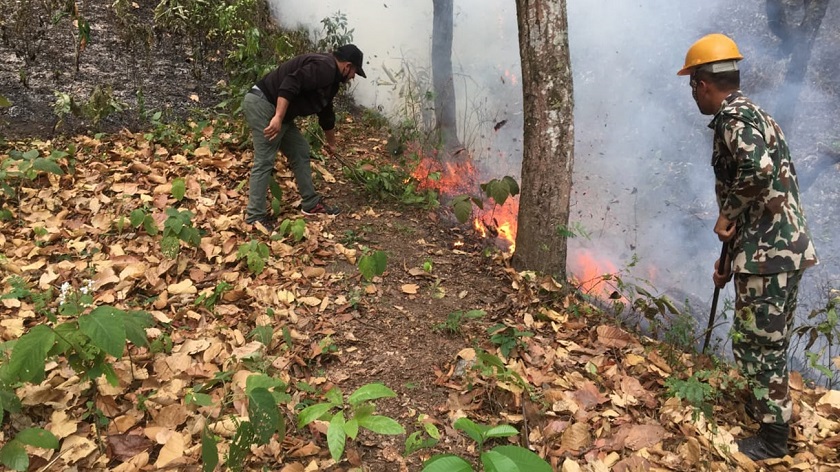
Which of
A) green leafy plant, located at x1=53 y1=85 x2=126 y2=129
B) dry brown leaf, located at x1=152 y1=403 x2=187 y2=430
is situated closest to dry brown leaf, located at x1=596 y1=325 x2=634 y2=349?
dry brown leaf, located at x1=152 y1=403 x2=187 y2=430

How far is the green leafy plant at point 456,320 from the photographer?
11.4ft

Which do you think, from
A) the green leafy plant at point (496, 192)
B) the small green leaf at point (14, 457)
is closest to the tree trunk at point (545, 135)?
the green leafy plant at point (496, 192)

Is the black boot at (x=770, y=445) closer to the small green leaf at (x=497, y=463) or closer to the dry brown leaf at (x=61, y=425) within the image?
the small green leaf at (x=497, y=463)

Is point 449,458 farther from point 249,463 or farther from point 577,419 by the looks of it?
point 577,419

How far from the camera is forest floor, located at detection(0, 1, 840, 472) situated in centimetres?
252

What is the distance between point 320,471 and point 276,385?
0.48m

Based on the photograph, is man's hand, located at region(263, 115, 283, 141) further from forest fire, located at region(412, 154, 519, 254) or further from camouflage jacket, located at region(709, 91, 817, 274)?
camouflage jacket, located at region(709, 91, 817, 274)

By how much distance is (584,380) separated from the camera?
311 centimetres

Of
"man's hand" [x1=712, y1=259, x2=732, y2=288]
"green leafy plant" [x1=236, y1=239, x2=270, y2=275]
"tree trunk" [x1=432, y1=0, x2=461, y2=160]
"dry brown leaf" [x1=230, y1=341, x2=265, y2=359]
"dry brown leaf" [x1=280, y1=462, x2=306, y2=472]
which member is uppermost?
"tree trunk" [x1=432, y1=0, x2=461, y2=160]

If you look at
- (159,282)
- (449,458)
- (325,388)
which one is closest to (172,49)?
(159,282)

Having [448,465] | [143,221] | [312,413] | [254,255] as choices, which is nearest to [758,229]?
[448,465]

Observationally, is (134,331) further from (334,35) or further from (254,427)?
(334,35)

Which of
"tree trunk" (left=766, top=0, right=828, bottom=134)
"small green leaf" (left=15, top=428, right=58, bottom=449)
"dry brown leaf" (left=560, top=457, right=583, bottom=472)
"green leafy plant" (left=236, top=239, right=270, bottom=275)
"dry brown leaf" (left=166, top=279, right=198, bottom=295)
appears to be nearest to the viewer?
"small green leaf" (left=15, top=428, right=58, bottom=449)

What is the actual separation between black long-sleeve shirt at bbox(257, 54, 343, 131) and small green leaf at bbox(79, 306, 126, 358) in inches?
105
